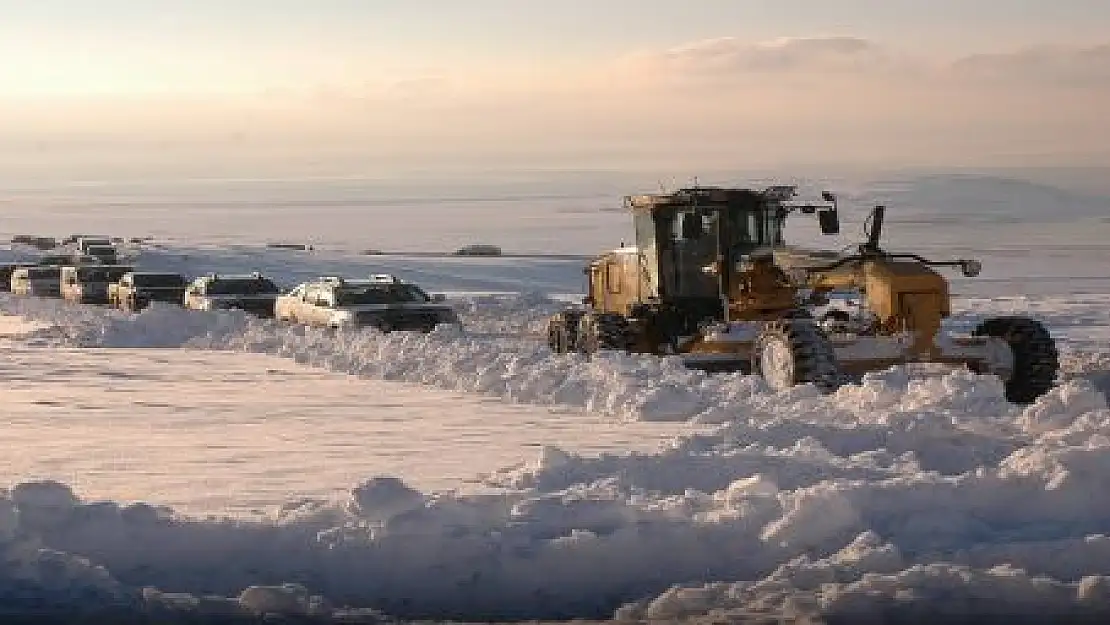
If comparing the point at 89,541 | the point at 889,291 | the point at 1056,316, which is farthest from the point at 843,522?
the point at 1056,316

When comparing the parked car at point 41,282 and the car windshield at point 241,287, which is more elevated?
the car windshield at point 241,287

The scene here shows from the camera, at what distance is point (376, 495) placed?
9.59 m

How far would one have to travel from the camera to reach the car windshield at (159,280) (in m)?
41.6

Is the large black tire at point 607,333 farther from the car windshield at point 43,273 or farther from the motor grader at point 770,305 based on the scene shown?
the car windshield at point 43,273

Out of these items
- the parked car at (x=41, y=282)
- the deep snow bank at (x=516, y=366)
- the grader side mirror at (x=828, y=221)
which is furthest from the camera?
the parked car at (x=41, y=282)

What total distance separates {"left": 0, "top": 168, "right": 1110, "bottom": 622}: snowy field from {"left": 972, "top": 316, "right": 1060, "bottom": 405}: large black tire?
1316mm

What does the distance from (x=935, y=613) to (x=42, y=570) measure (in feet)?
14.5

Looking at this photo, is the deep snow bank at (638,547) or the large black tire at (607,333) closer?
the deep snow bank at (638,547)

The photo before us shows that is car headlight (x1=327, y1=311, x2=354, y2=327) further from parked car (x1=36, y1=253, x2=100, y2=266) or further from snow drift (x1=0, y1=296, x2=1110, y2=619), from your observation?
parked car (x1=36, y1=253, x2=100, y2=266)

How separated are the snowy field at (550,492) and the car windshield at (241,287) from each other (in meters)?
13.9

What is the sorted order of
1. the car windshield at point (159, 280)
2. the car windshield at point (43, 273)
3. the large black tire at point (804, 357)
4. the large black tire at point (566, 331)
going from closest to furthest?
the large black tire at point (804, 357), the large black tire at point (566, 331), the car windshield at point (159, 280), the car windshield at point (43, 273)

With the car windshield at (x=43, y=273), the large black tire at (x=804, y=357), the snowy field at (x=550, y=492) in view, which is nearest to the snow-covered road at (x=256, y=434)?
the snowy field at (x=550, y=492)

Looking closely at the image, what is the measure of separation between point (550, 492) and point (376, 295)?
18.5 m

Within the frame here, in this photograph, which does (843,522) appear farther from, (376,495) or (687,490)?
(376,495)
